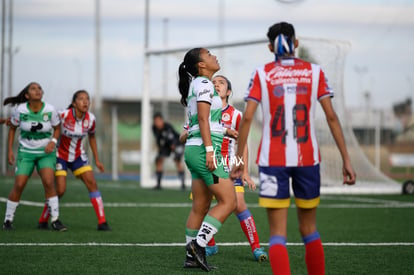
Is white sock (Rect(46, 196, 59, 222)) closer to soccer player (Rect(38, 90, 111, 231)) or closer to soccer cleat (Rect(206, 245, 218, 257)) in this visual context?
soccer player (Rect(38, 90, 111, 231))

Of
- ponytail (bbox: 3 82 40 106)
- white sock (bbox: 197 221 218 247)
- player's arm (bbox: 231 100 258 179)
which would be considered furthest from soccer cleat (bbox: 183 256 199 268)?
ponytail (bbox: 3 82 40 106)

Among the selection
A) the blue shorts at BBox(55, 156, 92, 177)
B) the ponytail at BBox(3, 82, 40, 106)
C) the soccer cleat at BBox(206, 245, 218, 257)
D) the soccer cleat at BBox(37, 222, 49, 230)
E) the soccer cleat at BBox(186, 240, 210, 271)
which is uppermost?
the ponytail at BBox(3, 82, 40, 106)

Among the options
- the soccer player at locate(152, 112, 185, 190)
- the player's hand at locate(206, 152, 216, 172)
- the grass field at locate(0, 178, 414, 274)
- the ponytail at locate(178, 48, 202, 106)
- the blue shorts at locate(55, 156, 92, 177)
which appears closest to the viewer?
the player's hand at locate(206, 152, 216, 172)

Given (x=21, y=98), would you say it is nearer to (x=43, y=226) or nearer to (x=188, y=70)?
(x=43, y=226)

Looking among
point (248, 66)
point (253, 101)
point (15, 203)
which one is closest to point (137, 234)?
point (15, 203)

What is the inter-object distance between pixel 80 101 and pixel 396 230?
16.2 feet

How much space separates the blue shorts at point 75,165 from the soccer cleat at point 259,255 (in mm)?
3649

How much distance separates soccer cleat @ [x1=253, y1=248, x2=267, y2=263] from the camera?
27.4ft

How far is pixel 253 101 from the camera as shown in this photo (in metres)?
5.84

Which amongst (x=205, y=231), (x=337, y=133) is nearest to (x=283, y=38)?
(x=337, y=133)

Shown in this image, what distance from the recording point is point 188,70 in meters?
7.68

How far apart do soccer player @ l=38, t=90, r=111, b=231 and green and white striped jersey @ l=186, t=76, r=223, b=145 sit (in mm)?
3688

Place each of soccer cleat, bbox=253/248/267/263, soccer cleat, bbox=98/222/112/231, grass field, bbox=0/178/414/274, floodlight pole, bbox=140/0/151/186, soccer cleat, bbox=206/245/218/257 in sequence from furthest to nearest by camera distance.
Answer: floodlight pole, bbox=140/0/151/186
soccer cleat, bbox=98/222/112/231
soccer cleat, bbox=206/245/218/257
soccer cleat, bbox=253/248/267/263
grass field, bbox=0/178/414/274

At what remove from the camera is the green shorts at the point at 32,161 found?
11.1m
